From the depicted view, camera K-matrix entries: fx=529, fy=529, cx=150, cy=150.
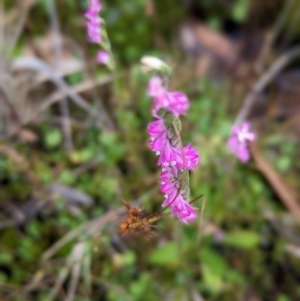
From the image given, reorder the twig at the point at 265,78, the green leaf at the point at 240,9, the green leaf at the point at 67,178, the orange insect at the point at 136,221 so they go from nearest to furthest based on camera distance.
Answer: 1. the orange insect at the point at 136,221
2. the green leaf at the point at 67,178
3. the twig at the point at 265,78
4. the green leaf at the point at 240,9

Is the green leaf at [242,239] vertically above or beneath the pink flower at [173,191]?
above

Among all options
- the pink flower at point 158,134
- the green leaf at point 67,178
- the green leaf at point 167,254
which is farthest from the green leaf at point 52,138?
the pink flower at point 158,134

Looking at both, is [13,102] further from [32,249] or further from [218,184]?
[218,184]

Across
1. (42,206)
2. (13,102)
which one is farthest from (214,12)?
(42,206)

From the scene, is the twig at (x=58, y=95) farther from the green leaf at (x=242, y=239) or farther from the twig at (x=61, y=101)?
the green leaf at (x=242, y=239)

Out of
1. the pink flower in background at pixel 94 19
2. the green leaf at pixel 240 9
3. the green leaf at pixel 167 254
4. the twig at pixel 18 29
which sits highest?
the twig at pixel 18 29

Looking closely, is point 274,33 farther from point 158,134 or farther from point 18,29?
point 158,134

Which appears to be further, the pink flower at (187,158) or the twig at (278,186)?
the twig at (278,186)

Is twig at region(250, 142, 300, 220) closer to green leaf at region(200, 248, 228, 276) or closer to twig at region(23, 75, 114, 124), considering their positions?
green leaf at region(200, 248, 228, 276)

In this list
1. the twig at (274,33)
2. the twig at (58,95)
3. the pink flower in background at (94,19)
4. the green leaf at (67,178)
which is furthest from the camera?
the twig at (274,33)
